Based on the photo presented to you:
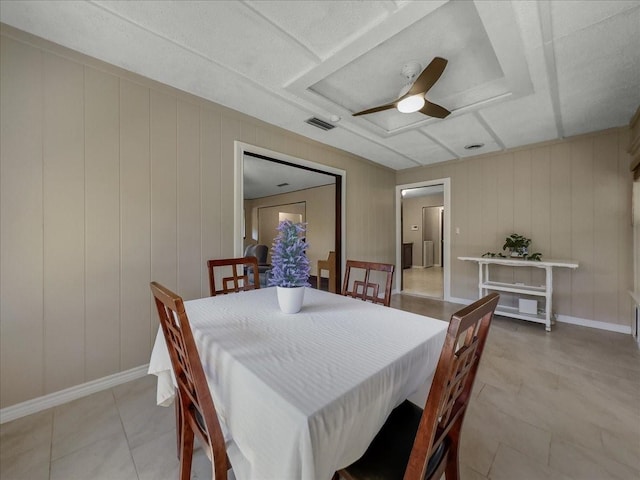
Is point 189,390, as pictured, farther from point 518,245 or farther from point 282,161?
Answer: point 518,245

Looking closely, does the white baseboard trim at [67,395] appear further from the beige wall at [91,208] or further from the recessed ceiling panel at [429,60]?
the recessed ceiling panel at [429,60]

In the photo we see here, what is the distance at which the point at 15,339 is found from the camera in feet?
5.60

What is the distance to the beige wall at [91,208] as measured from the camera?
5.60 feet

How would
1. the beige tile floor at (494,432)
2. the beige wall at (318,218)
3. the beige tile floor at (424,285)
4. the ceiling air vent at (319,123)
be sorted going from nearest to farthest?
the beige tile floor at (494,432) < the ceiling air vent at (319,123) < the beige tile floor at (424,285) < the beige wall at (318,218)

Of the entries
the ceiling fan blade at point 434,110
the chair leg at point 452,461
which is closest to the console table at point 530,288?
the ceiling fan blade at point 434,110

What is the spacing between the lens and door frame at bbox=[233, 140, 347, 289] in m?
2.79

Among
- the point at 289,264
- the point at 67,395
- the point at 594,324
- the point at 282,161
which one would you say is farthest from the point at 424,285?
the point at 67,395

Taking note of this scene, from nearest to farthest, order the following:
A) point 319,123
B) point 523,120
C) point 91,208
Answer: point 91,208 → point 523,120 → point 319,123

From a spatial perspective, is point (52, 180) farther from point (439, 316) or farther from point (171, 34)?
point (439, 316)

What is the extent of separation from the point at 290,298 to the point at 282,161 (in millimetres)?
2360

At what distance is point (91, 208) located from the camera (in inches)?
77.4

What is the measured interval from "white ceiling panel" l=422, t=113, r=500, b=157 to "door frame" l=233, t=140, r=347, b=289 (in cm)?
144

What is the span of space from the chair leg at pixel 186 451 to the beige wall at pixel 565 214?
4489mm

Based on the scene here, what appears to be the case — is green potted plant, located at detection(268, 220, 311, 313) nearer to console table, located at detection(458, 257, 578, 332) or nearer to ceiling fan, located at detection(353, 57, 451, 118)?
ceiling fan, located at detection(353, 57, 451, 118)
